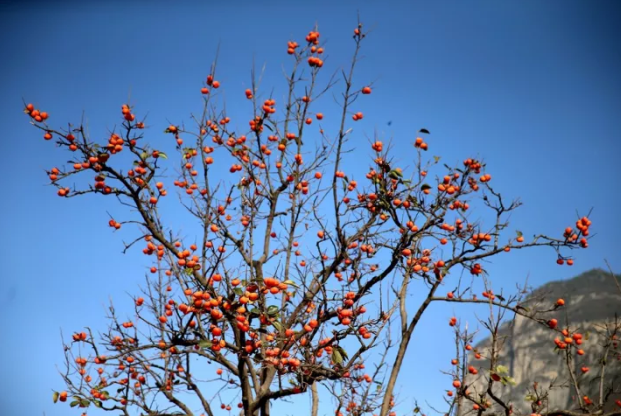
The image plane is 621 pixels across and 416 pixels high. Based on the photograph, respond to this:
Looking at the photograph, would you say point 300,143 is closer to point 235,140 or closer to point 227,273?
point 235,140

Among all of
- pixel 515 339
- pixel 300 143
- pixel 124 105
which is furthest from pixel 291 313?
pixel 515 339

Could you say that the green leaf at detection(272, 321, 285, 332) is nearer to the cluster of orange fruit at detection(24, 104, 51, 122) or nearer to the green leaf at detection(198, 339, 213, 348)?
the green leaf at detection(198, 339, 213, 348)

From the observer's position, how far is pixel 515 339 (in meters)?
50.8

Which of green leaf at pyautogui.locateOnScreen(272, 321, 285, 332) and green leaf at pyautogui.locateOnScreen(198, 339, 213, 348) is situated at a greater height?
green leaf at pyautogui.locateOnScreen(198, 339, 213, 348)

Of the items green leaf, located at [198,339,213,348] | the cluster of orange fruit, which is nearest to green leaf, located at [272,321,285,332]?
green leaf, located at [198,339,213,348]

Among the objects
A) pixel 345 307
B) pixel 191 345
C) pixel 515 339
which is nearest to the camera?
pixel 345 307

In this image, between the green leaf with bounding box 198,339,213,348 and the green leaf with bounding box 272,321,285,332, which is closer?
the green leaf with bounding box 272,321,285,332

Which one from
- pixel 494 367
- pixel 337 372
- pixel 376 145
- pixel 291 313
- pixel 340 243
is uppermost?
pixel 376 145

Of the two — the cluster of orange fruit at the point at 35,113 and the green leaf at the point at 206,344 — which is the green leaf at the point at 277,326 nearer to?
the green leaf at the point at 206,344

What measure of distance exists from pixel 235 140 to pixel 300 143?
84cm

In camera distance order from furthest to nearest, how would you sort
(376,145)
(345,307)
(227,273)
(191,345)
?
(376,145), (191,345), (345,307), (227,273)

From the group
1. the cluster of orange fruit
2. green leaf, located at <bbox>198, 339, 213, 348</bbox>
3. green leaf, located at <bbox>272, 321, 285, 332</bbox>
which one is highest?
the cluster of orange fruit

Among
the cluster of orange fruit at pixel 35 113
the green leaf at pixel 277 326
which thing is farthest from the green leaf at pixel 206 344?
the cluster of orange fruit at pixel 35 113

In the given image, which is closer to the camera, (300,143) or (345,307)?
(345,307)
